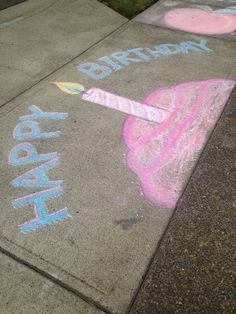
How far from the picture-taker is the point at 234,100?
13.1ft

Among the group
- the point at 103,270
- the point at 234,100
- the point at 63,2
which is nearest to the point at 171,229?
→ the point at 103,270

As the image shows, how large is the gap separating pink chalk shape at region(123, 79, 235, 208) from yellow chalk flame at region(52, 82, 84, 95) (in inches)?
34.2

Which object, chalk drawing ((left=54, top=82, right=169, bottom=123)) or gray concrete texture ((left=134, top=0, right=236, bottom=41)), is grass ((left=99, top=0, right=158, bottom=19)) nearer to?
gray concrete texture ((left=134, top=0, right=236, bottom=41))

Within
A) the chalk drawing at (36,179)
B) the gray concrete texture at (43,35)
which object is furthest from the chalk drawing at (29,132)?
the gray concrete texture at (43,35)

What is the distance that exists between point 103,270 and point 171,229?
624 mm

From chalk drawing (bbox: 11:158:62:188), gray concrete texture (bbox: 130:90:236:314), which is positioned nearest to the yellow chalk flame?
chalk drawing (bbox: 11:158:62:188)

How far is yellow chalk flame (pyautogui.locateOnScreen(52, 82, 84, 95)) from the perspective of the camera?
4172mm

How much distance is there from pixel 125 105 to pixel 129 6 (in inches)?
149

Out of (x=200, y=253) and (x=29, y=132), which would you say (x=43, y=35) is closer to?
(x=29, y=132)

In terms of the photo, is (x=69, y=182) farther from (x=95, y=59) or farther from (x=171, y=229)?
(x=95, y=59)

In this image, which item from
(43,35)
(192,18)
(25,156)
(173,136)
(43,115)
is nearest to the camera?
(25,156)

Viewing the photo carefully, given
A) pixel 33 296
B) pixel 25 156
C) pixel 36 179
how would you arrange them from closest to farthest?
pixel 33 296 → pixel 36 179 → pixel 25 156

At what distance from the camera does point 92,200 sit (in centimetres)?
279

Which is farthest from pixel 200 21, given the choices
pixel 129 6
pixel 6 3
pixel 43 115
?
pixel 43 115
